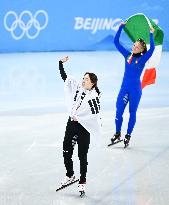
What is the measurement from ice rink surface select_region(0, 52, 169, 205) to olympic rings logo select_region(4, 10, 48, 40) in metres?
5.94

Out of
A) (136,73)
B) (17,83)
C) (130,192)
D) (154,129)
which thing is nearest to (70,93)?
(130,192)

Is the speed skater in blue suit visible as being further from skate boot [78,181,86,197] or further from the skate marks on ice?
skate boot [78,181,86,197]

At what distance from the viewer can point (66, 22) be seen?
1920 centimetres

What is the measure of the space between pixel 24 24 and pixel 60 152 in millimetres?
12419

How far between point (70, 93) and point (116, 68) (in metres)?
10.8

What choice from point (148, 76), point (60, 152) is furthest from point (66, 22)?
point (60, 152)

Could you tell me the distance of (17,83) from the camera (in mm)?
12477

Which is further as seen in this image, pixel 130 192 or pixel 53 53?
pixel 53 53

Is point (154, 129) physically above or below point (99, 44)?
above

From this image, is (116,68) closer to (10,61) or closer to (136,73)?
(10,61)

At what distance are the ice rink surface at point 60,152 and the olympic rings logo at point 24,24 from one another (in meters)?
5.94

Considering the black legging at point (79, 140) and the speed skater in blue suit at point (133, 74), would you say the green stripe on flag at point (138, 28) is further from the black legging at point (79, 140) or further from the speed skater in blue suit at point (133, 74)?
the black legging at point (79, 140)

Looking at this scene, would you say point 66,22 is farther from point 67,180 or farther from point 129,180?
point 67,180

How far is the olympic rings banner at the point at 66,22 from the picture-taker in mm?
18391
